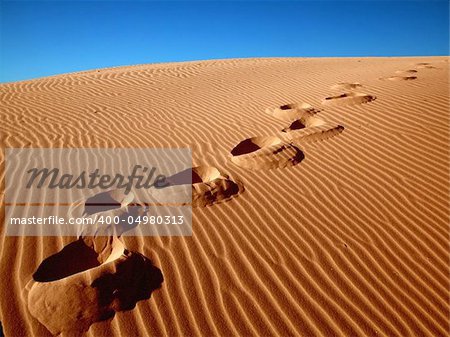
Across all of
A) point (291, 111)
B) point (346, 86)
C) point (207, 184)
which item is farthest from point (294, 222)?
point (346, 86)

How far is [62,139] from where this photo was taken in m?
5.33

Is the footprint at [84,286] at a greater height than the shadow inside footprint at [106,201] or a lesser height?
lesser

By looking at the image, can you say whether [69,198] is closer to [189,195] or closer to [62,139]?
[189,195]

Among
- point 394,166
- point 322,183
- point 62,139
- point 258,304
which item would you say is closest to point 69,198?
point 62,139

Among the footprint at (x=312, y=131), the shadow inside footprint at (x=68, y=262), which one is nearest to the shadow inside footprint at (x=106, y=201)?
the shadow inside footprint at (x=68, y=262)

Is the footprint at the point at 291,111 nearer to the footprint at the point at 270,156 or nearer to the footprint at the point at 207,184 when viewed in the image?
the footprint at the point at 270,156

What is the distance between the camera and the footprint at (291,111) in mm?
5992

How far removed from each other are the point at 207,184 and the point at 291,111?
9.90ft

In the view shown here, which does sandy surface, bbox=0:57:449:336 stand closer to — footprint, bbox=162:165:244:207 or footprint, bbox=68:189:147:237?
footprint, bbox=162:165:244:207

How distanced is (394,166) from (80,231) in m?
3.88

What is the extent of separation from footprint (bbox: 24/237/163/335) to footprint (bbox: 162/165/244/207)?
107 cm

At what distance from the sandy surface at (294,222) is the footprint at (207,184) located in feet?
0.11

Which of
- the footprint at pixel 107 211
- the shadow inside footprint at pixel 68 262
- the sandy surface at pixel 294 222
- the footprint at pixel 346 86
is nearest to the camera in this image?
the sandy surface at pixel 294 222

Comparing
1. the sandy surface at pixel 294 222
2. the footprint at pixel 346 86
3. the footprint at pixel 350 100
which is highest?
the footprint at pixel 346 86
